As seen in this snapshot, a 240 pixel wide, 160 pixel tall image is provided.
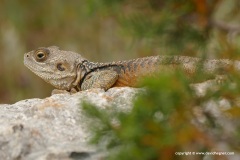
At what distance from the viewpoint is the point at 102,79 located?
7.10 metres

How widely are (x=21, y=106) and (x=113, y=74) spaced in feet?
4.04

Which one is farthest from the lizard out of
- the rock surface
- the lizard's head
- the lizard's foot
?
the lizard's foot

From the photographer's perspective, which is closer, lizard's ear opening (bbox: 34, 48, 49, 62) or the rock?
the rock

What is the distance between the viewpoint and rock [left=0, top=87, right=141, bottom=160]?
16.5 ft

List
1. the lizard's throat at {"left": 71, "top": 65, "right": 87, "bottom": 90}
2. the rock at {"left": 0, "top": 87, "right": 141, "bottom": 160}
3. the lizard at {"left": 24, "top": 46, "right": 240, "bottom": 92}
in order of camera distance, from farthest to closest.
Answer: the lizard's throat at {"left": 71, "top": 65, "right": 87, "bottom": 90} < the lizard at {"left": 24, "top": 46, "right": 240, "bottom": 92} < the rock at {"left": 0, "top": 87, "right": 141, "bottom": 160}

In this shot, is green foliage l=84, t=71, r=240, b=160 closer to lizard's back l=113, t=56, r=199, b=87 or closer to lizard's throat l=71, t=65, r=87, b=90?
lizard's back l=113, t=56, r=199, b=87

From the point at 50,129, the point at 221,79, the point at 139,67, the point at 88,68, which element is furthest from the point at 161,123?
the point at 88,68

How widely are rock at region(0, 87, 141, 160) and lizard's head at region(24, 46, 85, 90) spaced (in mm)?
1639

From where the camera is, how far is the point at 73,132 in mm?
5359

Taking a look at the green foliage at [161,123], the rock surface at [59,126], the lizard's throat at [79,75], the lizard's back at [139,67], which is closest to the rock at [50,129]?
the rock surface at [59,126]

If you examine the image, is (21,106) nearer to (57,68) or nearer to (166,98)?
(57,68)

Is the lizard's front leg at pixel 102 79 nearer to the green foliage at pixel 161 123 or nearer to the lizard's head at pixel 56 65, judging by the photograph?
the lizard's head at pixel 56 65

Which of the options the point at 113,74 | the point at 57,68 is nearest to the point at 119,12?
the point at 113,74

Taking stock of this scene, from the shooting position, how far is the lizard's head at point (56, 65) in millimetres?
7660
